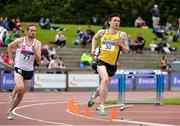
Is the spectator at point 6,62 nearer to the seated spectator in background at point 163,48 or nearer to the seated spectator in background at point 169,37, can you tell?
the seated spectator in background at point 163,48

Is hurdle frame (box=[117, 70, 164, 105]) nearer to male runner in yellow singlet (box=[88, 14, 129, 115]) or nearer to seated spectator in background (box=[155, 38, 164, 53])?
male runner in yellow singlet (box=[88, 14, 129, 115])

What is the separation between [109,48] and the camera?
16.2m

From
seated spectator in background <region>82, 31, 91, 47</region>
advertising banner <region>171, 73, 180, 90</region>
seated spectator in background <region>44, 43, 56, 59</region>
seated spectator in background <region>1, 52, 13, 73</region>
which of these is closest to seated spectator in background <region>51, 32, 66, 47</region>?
seated spectator in background <region>82, 31, 91, 47</region>

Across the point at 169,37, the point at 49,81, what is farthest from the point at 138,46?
the point at 49,81

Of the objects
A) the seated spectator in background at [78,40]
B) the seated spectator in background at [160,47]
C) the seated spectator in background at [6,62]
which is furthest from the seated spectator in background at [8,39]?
the seated spectator in background at [160,47]

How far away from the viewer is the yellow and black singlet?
16.2 m

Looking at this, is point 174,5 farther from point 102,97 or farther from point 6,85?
point 102,97

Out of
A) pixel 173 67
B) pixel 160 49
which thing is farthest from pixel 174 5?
pixel 173 67

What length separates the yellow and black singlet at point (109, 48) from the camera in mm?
16219

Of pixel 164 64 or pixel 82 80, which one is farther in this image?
pixel 164 64

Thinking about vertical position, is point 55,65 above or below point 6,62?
below

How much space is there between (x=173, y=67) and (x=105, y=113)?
22.0 meters

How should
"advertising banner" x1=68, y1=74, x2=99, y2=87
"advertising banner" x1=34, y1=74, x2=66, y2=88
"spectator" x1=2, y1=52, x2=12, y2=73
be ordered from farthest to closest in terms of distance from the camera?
"advertising banner" x1=68, y1=74, x2=99, y2=87
"advertising banner" x1=34, y1=74, x2=66, y2=88
"spectator" x1=2, y1=52, x2=12, y2=73

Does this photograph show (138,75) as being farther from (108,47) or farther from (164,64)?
(164,64)
